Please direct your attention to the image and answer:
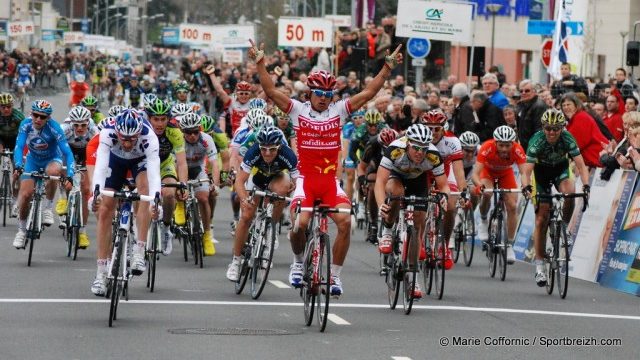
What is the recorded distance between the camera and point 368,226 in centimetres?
2344

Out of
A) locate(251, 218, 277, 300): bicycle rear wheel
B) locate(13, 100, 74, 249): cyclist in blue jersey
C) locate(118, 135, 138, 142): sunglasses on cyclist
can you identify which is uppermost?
locate(118, 135, 138, 142): sunglasses on cyclist

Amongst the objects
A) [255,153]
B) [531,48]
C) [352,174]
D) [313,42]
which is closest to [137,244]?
[255,153]

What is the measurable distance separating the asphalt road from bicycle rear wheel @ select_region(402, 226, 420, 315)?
14 cm

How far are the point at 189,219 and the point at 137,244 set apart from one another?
426 cm

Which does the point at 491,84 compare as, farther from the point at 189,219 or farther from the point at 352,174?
the point at 189,219

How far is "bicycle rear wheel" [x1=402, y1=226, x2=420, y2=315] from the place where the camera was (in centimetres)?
1491

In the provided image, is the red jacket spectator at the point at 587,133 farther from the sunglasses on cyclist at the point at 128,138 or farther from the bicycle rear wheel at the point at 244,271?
the sunglasses on cyclist at the point at 128,138

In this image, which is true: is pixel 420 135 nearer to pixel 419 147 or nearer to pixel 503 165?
pixel 419 147

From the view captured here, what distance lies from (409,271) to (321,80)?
6.28 ft

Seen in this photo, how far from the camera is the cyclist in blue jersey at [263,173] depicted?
638 inches

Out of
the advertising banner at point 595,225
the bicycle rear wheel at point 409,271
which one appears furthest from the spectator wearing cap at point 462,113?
the bicycle rear wheel at point 409,271

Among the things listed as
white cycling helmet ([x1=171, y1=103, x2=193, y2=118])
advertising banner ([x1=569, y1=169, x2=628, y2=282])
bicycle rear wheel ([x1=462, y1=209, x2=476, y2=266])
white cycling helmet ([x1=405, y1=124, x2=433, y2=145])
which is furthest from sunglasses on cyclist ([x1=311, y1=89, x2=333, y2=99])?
bicycle rear wheel ([x1=462, y1=209, x2=476, y2=266])

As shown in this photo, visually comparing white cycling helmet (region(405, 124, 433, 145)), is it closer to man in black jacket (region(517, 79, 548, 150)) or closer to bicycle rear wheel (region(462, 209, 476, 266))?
bicycle rear wheel (region(462, 209, 476, 266))

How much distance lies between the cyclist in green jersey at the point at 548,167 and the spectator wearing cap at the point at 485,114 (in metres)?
6.21
